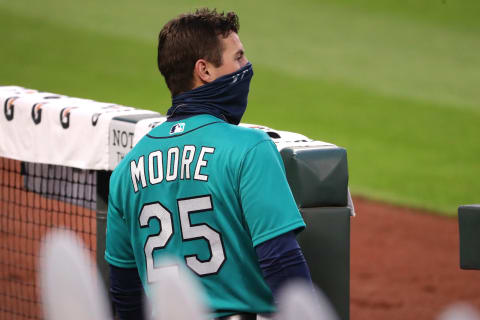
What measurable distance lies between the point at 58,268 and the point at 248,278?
1.10m

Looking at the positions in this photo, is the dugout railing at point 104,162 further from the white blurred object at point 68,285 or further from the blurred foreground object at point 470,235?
the white blurred object at point 68,285

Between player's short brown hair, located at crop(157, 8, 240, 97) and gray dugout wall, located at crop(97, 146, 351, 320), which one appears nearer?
player's short brown hair, located at crop(157, 8, 240, 97)

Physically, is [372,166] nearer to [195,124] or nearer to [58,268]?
[195,124]

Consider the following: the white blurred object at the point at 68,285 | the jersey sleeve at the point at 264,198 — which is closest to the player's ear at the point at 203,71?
the jersey sleeve at the point at 264,198

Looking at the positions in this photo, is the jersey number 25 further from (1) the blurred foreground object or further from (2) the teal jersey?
(1) the blurred foreground object

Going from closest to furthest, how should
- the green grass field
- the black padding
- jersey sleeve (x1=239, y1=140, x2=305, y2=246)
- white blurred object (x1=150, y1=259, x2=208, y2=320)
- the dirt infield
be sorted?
white blurred object (x1=150, y1=259, x2=208, y2=320), jersey sleeve (x1=239, y1=140, x2=305, y2=246), the black padding, the dirt infield, the green grass field

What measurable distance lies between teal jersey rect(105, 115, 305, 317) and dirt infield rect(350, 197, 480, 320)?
4.55 m

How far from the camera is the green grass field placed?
11020mm

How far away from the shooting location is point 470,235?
2.67m

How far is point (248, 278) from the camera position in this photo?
2.48 meters

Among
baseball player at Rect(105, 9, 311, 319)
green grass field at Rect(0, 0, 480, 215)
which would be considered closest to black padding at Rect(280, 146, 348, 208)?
baseball player at Rect(105, 9, 311, 319)

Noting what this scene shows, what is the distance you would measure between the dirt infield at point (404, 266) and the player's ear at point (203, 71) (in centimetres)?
465

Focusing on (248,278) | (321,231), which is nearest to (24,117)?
(321,231)

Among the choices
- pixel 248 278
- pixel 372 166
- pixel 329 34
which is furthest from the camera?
pixel 329 34
